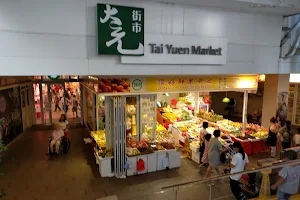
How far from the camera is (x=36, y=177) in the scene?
8.21 metres

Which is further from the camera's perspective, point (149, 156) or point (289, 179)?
point (149, 156)

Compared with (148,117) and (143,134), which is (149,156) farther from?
(148,117)

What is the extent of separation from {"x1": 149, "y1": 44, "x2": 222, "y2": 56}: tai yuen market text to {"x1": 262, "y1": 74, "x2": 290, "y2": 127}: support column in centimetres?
430

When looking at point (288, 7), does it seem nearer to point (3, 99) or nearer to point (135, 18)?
point (135, 18)

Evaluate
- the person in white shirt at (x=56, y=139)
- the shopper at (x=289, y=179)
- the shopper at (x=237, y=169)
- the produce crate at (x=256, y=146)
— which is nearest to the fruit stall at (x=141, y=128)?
the produce crate at (x=256, y=146)

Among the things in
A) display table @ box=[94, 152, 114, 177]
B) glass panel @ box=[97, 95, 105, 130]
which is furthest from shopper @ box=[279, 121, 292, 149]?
glass panel @ box=[97, 95, 105, 130]

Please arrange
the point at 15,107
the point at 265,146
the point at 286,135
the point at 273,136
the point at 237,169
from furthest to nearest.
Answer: the point at 15,107, the point at 265,146, the point at 273,136, the point at 286,135, the point at 237,169

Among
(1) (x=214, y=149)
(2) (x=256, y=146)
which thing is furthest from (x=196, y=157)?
(2) (x=256, y=146)

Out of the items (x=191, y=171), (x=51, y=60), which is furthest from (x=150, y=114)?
(x=51, y=60)

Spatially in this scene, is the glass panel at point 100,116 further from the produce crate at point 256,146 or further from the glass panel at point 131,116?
the produce crate at point 256,146

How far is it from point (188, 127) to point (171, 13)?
6.73m

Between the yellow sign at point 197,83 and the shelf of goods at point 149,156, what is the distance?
7.34ft

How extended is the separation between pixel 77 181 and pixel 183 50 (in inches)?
219

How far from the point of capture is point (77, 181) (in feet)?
26.0
